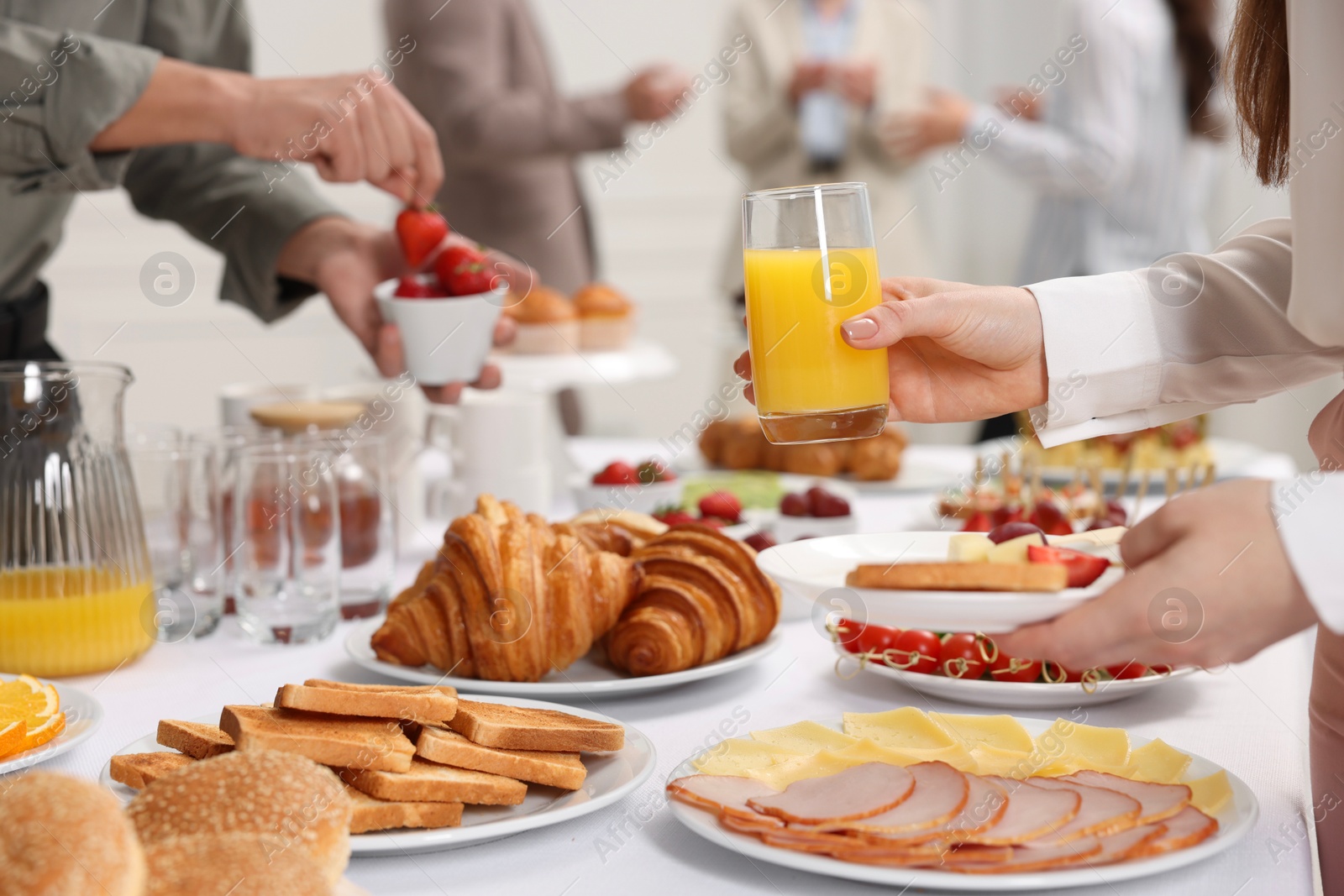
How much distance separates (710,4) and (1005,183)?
56.0 inches

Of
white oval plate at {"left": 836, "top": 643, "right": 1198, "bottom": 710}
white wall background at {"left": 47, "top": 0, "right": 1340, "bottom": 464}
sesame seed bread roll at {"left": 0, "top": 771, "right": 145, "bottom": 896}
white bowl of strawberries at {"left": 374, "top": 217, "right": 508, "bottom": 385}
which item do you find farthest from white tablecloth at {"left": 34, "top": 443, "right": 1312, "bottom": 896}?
white wall background at {"left": 47, "top": 0, "right": 1340, "bottom": 464}

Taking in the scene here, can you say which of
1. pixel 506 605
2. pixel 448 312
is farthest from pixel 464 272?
pixel 506 605

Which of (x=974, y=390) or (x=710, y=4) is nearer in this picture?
(x=974, y=390)

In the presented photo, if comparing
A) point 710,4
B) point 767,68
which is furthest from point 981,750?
point 710,4

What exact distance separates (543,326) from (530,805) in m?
1.57

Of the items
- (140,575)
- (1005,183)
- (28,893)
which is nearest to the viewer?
(28,893)

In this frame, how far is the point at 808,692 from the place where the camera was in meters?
1.16

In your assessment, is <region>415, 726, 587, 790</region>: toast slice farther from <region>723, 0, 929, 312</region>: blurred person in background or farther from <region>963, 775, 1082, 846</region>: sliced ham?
<region>723, 0, 929, 312</region>: blurred person in background

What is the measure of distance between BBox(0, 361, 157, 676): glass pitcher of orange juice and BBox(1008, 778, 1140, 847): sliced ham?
88 centimetres

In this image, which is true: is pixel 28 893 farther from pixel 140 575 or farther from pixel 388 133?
pixel 388 133

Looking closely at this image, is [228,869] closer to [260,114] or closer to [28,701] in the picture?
[28,701]

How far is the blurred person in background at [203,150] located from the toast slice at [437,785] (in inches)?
34.0

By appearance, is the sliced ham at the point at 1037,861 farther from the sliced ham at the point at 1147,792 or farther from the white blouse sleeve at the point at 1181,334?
the white blouse sleeve at the point at 1181,334

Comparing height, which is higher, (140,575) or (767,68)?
(767,68)
